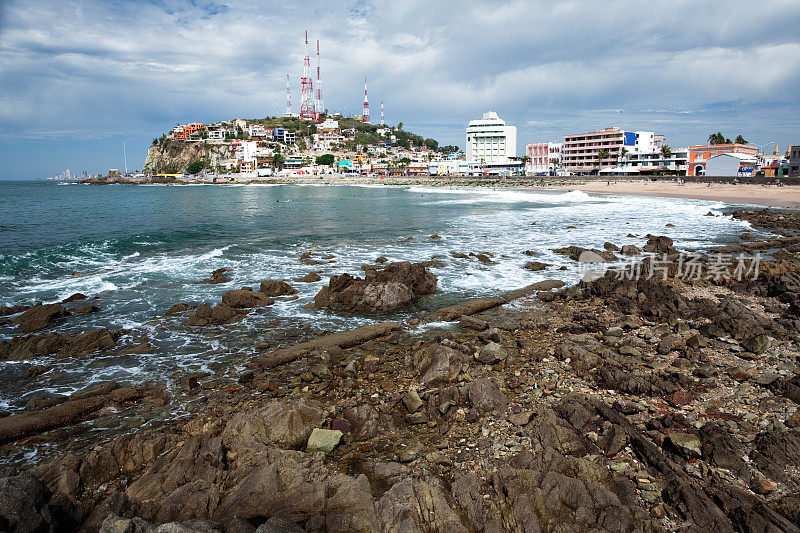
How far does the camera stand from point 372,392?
754 cm

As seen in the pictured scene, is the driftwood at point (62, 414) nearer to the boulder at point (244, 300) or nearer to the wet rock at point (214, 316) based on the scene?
the wet rock at point (214, 316)

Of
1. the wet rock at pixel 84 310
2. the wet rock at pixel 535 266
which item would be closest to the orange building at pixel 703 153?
the wet rock at pixel 535 266

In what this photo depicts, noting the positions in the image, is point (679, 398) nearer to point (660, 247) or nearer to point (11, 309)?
point (660, 247)

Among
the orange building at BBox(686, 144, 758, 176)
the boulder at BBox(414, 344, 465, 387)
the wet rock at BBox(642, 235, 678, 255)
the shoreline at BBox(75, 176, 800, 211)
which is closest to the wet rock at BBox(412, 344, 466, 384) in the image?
the boulder at BBox(414, 344, 465, 387)

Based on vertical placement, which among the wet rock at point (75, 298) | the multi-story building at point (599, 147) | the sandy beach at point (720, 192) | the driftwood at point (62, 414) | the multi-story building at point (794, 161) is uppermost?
the multi-story building at point (599, 147)

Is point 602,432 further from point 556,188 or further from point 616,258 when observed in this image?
point 556,188

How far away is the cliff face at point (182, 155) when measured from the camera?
170 meters

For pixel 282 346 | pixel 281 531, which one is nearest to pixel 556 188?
pixel 282 346

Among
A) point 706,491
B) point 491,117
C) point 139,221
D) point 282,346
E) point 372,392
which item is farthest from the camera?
point 491,117

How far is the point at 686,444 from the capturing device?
544cm

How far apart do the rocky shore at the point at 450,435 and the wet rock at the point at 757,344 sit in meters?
0.03

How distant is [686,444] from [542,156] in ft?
434

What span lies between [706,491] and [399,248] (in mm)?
19585

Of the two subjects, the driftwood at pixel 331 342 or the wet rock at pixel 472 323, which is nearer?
the driftwood at pixel 331 342
